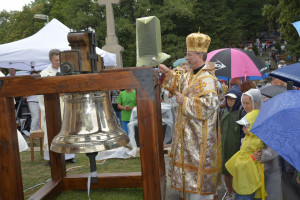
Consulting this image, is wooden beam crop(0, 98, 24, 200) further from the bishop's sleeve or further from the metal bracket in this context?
the bishop's sleeve

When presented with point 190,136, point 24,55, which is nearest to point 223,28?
point 24,55

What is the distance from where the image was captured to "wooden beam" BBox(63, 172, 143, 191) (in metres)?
3.91

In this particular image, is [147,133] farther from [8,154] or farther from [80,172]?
[80,172]

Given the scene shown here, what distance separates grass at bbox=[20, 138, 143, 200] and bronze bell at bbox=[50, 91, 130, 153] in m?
1.97

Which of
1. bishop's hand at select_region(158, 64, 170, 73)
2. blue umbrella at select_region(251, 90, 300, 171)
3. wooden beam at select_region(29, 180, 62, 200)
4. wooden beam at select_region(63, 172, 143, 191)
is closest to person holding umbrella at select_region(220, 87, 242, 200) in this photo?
wooden beam at select_region(63, 172, 143, 191)

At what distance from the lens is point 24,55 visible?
329 inches

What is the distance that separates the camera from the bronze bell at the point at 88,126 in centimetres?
196

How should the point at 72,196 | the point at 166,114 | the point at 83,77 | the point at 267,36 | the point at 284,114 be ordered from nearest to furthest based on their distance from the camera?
the point at 284,114 → the point at 83,77 → the point at 72,196 → the point at 166,114 → the point at 267,36

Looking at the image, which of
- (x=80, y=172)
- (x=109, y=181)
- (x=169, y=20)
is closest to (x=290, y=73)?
(x=109, y=181)

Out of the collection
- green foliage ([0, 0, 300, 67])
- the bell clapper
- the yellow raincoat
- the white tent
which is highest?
green foliage ([0, 0, 300, 67])

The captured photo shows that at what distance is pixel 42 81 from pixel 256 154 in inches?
90.8

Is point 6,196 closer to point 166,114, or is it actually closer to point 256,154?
point 256,154

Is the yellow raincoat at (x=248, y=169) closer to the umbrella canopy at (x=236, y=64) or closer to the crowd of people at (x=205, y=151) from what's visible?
the crowd of people at (x=205, y=151)

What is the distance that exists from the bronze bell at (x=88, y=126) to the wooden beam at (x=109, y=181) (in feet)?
6.07
